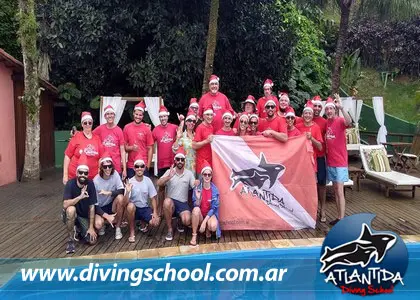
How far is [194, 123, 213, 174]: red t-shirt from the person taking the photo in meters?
5.71

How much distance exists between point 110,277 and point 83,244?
3.46 ft

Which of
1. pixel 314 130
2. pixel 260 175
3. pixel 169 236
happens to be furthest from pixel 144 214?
pixel 314 130

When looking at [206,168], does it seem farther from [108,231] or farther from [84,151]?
[108,231]

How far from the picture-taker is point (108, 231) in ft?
19.3

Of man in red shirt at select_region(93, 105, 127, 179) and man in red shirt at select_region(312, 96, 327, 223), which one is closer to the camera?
man in red shirt at select_region(93, 105, 127, 179)

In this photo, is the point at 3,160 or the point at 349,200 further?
the point at 3,160

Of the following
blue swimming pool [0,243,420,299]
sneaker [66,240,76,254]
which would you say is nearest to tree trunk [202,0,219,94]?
sneaker [66,240,76,254]

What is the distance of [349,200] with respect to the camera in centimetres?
802

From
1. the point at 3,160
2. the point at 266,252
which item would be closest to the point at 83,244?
the point at 266,252

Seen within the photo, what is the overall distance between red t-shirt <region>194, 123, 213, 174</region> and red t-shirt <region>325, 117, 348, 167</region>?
1.78 metres

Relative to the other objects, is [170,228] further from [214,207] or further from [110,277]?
[110,277]

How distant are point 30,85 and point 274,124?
7106 mm

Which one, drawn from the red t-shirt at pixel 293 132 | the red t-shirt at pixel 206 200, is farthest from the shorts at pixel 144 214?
the red t-shirt at pixel 293 132

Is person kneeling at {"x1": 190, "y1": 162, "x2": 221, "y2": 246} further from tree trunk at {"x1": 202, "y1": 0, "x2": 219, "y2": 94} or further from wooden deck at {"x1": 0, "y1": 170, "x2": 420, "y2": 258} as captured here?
tree trunk at {"x1": 202, "y1": 0, "x2": 219, "y2": 94}
